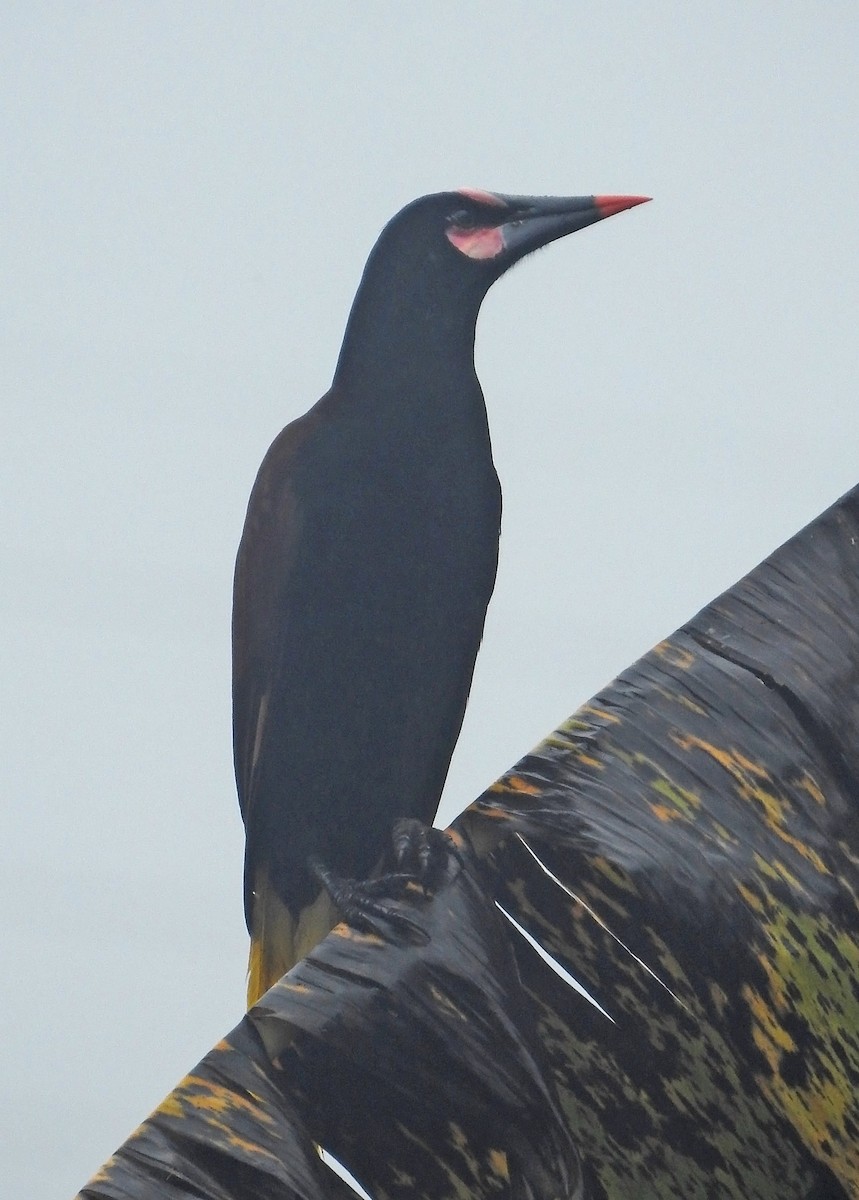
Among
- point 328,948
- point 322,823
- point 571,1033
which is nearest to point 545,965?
point 571,1033

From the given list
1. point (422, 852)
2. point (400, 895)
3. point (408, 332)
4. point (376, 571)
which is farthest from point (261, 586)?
point (400, 895)

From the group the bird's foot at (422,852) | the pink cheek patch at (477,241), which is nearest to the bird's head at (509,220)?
the pink cheek patch at (477,241)

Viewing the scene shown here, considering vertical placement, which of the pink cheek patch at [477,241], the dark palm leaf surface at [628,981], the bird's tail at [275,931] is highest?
the pink cheek patch at [477,241]

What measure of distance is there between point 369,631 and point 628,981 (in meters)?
0.82

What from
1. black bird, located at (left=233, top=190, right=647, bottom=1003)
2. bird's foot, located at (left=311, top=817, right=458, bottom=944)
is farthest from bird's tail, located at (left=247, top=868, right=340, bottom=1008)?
bird's foot, located at (left=311, top=817, right=458, bottom=944)

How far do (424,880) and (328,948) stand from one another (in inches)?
3.2

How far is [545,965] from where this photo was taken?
3.31ft

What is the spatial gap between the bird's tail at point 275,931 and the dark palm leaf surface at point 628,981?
82 centimetres

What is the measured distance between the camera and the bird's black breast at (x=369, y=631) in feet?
5.74

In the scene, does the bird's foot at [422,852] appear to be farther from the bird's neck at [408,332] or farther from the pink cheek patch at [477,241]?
the pink cheek patch at [477,241]

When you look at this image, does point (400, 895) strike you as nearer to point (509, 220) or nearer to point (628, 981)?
point (628, 981)

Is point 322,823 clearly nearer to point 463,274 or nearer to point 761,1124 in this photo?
point 463,274

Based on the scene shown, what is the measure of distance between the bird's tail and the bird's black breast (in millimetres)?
23

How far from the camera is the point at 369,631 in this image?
1.75 m
